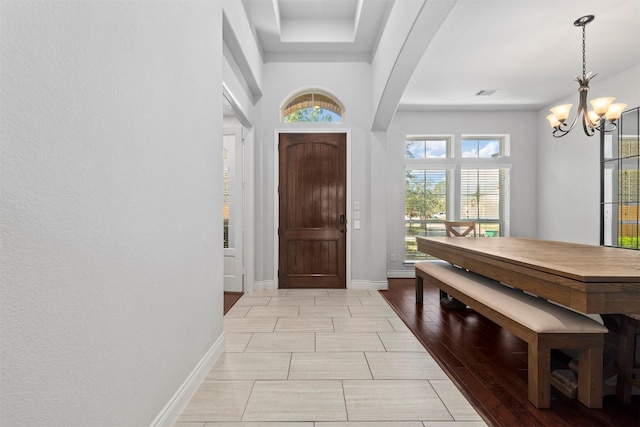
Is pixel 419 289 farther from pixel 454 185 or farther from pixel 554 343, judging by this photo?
pixel 454 185

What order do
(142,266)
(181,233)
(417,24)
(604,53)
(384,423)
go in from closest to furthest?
(142,266) < (384,423) < (181,233) < (417,24) < (604,53)

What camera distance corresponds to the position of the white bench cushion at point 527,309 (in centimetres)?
180

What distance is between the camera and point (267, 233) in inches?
185

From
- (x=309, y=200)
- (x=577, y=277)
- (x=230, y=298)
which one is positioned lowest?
(x=230, y=298)

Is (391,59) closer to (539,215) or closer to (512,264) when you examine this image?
(512,264)

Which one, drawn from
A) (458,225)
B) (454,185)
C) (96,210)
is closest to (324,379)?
(96,210)

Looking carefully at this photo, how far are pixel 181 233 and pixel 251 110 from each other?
10.3 ft

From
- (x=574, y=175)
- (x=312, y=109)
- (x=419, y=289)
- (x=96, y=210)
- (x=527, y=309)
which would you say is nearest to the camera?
(x=96, y=210)

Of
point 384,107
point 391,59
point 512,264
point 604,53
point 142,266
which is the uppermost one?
point 604,53

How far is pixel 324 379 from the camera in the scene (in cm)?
212

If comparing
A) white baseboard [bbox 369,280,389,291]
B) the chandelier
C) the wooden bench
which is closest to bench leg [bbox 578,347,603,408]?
the wooden bench

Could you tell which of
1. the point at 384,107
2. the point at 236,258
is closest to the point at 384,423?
the point at 236,258

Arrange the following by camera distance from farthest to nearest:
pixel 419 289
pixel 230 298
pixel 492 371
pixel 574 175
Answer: pixel 574 175 < pixel 230 298 < pixel 419 289 < pixel 492 371

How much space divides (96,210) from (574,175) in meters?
6.56
